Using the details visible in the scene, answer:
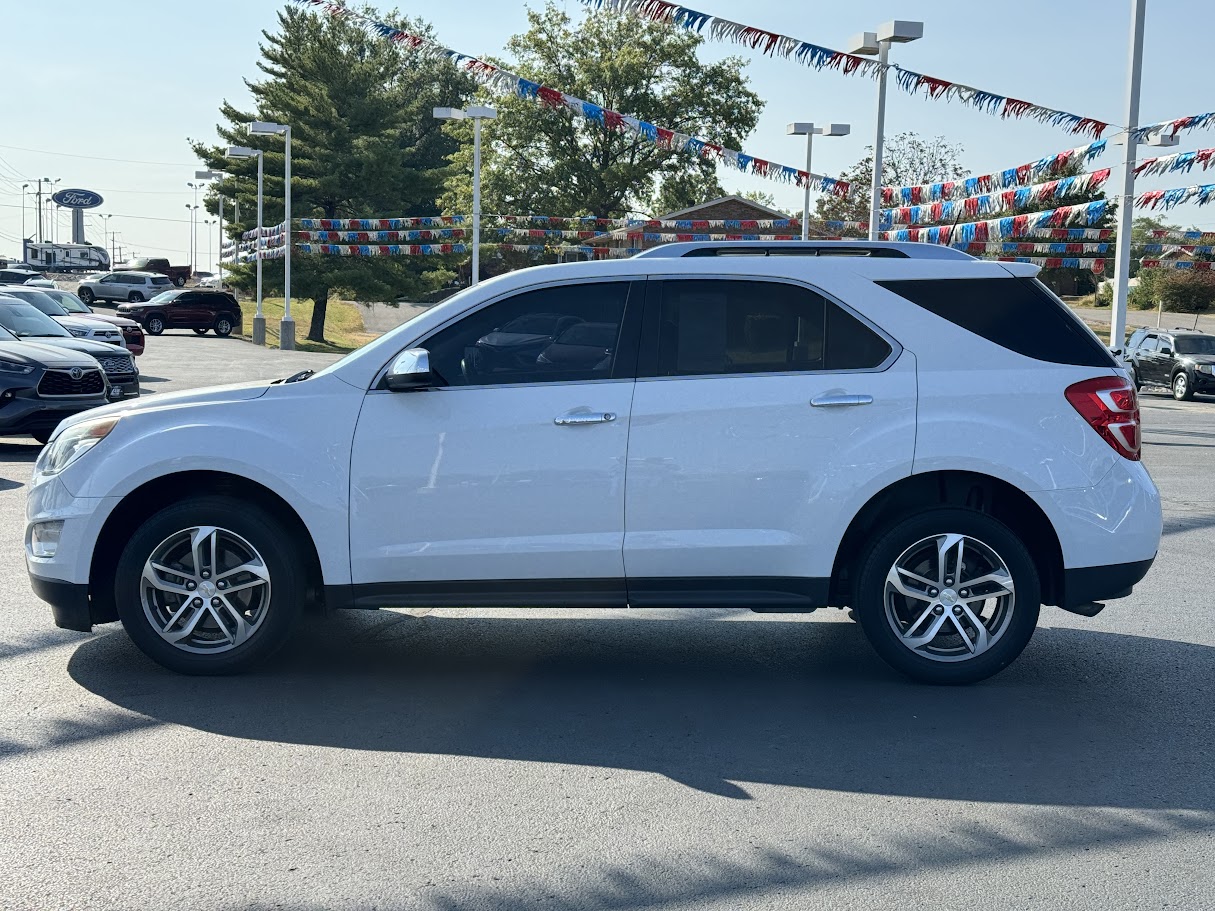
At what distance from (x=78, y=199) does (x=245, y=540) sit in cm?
15606

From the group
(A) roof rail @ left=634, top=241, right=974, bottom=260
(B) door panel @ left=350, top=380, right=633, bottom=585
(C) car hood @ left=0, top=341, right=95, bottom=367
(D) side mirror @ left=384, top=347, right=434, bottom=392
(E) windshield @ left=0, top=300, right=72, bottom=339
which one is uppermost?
(A) roof rail @ left=634, top=241, right=974, bottom=260

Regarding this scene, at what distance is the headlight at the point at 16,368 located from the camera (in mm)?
14508

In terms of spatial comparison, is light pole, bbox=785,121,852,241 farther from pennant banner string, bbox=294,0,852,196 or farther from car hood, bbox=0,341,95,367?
car hood, bbox=0,341,95,367

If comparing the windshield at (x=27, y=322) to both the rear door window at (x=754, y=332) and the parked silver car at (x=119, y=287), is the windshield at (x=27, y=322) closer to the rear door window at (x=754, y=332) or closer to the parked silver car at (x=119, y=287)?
the rear door window at (x=754, y=332)

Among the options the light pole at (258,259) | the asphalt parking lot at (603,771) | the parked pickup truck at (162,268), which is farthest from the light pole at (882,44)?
the parked pickup truck at (162,268)

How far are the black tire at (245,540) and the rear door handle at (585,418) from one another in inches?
51.4

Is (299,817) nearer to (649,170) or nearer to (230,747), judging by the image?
(230,747)

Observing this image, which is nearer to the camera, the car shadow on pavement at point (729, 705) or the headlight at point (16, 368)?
the car shadow on pavement at point (729, 705)

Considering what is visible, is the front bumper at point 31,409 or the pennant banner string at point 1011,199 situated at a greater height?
the pennant banner string at point 1011,199

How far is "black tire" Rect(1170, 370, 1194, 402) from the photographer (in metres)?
28.6

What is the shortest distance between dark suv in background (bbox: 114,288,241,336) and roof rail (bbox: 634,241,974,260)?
45543 mm

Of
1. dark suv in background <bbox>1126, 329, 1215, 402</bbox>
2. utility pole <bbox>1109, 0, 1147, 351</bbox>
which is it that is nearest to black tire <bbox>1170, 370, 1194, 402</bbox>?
dark suv in background <bbox>1126, 329, 1215, 402</bbox>

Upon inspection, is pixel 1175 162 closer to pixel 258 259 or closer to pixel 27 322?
pixel 27 322

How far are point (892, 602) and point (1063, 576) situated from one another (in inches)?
29.4
